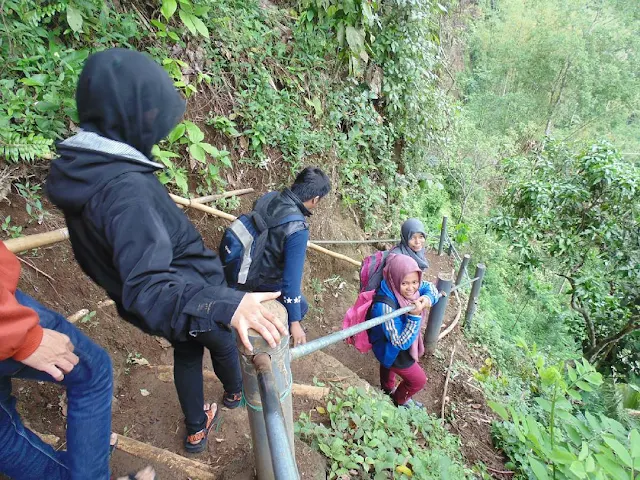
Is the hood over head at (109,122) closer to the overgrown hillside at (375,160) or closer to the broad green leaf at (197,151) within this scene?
the overgrown hillside at (375,160)

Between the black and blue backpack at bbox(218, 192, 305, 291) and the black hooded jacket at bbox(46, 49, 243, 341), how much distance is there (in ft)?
3.76

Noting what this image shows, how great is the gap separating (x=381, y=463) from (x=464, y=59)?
2311 centimetres

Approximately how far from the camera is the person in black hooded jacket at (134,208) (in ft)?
3.76

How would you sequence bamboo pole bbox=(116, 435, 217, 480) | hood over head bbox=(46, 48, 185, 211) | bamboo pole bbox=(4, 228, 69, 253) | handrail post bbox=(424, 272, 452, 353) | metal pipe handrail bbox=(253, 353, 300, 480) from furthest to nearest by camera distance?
handrail post bbox=(424, 272, 452, 353), bamboo pole bbox=(4, 228, 69, 253), bamboo pole bbox=(116, 435, 217, 480), hood over head bbox=(46, 48, 185, 211), metal pipe handrail bbox=(253, 353, 300, 480)

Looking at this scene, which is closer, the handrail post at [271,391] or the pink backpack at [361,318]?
the handrail post at [271,391]

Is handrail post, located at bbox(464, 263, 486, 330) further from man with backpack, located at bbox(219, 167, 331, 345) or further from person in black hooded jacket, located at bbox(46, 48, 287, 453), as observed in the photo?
person in black hooded jacket, located at bbox(46, 48, 287, 453)

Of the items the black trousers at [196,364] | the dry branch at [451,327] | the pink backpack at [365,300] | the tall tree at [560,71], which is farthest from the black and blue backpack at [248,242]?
the tall tree at [560,71]

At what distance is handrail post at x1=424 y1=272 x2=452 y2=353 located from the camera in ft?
12.6

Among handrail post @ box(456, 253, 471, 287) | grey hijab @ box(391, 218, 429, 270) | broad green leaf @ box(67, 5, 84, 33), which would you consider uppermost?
broad green leaf @ box(67, 5, 84, 33)

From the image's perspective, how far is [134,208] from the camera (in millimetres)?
1210

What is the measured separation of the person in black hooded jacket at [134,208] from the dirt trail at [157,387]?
2.96 feet

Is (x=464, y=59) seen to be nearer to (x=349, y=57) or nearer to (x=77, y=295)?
(x=349, y=57)

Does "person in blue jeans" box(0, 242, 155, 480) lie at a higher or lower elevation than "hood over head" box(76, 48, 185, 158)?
lower

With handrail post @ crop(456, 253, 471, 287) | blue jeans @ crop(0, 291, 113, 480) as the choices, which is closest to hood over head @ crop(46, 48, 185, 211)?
blue jeans @ crop(0, 291, 113, 480)
